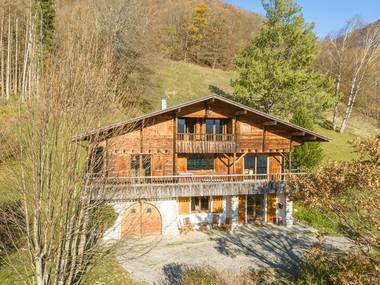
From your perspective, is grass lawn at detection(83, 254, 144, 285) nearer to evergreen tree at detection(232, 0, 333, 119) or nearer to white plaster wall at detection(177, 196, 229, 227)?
white plaster wall at detection(177, 196, 229, 227)

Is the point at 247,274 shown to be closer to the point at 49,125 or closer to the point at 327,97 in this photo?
the point at 49,125

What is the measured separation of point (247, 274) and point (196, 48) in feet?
182

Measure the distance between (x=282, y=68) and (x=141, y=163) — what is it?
65.2 ft

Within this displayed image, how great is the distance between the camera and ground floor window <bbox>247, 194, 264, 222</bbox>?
21.8m

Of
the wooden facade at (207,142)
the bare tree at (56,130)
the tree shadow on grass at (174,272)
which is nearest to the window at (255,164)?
the wooden facade at (207,142)

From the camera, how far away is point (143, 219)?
63.5 feet

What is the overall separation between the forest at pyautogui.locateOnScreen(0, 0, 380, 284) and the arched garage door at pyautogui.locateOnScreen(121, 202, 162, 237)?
298 cm

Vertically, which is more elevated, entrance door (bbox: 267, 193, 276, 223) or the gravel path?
entrance door (bbox: 267, 193, 276, 223)

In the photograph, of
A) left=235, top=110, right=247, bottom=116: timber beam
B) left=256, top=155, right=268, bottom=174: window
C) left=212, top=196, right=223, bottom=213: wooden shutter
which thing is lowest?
left=212, top=196, right=223, bottom=213: wooden shutter

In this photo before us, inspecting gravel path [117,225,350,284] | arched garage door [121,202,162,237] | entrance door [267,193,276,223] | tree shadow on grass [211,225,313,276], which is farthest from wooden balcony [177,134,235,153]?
tree shadow on grass [211,225,313,276]

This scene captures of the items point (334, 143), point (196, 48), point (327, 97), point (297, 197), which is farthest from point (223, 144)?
point (196, 48)

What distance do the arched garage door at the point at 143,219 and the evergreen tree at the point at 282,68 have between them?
17.4 metres

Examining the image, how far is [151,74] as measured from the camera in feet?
127

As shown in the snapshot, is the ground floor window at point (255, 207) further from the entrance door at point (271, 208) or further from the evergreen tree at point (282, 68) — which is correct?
the evergreen tree at point (282, 68)
